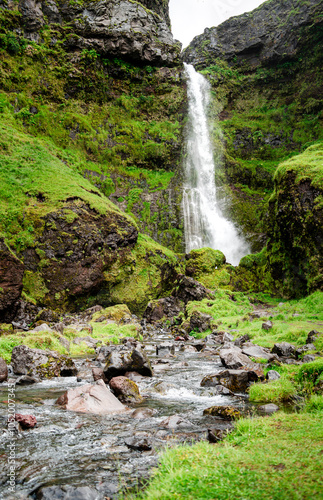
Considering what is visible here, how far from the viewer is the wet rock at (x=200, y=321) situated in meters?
17.3

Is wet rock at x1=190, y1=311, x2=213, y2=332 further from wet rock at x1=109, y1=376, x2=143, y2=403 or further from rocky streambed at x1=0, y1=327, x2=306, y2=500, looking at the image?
wet rock at x1=109, y1=376, x2=143, y2=403

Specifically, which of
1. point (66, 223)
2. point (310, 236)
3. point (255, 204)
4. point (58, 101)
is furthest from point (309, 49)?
point (66, 223)

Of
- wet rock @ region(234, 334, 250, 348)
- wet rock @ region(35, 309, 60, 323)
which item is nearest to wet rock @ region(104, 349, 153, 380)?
wet rock @ region(234, 334, 250, 348)

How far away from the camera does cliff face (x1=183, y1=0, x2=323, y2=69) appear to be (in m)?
48.0

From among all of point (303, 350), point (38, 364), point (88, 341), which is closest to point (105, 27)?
point (88, 341)

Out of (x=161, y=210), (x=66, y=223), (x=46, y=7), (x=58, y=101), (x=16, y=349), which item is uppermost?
(x=46, y=7)

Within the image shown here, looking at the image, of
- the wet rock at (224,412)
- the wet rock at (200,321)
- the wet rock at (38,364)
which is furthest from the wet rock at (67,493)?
the wet rock at (200,321)

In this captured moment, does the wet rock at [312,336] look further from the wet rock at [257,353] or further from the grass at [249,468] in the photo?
the grass at [249,468]

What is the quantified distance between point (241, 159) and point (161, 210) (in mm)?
17580

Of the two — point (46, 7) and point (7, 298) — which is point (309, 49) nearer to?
point (46, 7)

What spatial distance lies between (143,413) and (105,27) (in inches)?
1996

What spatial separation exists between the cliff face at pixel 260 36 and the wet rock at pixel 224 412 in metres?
57.6

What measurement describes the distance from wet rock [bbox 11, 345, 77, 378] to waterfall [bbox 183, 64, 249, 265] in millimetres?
29146

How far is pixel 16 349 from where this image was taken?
834cm
